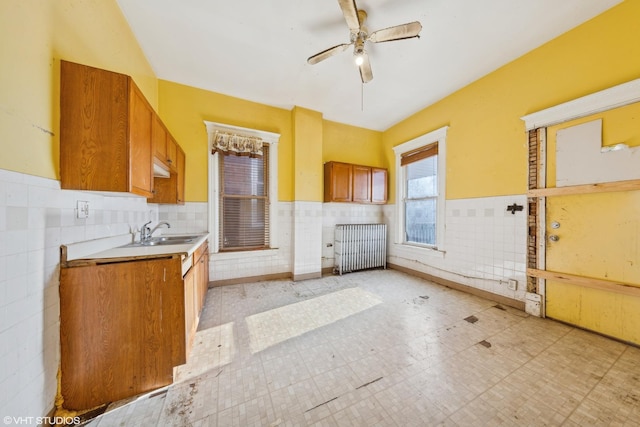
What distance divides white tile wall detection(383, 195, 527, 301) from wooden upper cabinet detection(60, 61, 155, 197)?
3.90 m

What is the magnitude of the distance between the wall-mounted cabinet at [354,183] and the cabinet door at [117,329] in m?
2.99

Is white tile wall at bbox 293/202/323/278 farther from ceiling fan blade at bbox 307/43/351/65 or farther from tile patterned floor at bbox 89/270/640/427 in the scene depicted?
ceiling fan blade at bbox 307/43/351/65

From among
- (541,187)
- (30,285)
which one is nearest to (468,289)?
(541,187)

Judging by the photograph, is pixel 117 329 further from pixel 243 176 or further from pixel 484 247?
pixel 484 247

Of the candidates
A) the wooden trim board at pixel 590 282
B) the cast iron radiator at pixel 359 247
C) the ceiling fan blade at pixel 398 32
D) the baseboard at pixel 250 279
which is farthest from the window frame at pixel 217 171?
the wooden trim board at pixel 590 282

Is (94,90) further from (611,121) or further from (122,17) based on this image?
(611,121)

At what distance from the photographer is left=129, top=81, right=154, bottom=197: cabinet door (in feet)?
4.76

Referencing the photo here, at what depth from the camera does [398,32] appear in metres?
1.87

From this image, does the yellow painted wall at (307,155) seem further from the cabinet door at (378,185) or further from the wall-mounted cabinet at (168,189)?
the wall-mounted cabinet at (168,189)

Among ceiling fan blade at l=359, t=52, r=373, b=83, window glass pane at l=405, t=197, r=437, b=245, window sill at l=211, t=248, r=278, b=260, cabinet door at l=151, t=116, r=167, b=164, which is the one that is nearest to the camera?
cabinet door at l=151, t=116, r=167, b=164

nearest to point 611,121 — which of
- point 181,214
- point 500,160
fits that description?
point 500,160

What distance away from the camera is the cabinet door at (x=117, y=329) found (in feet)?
4.20

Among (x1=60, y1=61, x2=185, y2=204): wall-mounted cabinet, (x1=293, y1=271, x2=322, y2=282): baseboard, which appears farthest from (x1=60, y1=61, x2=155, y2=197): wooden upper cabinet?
(x1=293, y1=271, x2=322, y2=282): baseboard

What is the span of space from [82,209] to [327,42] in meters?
2.73
